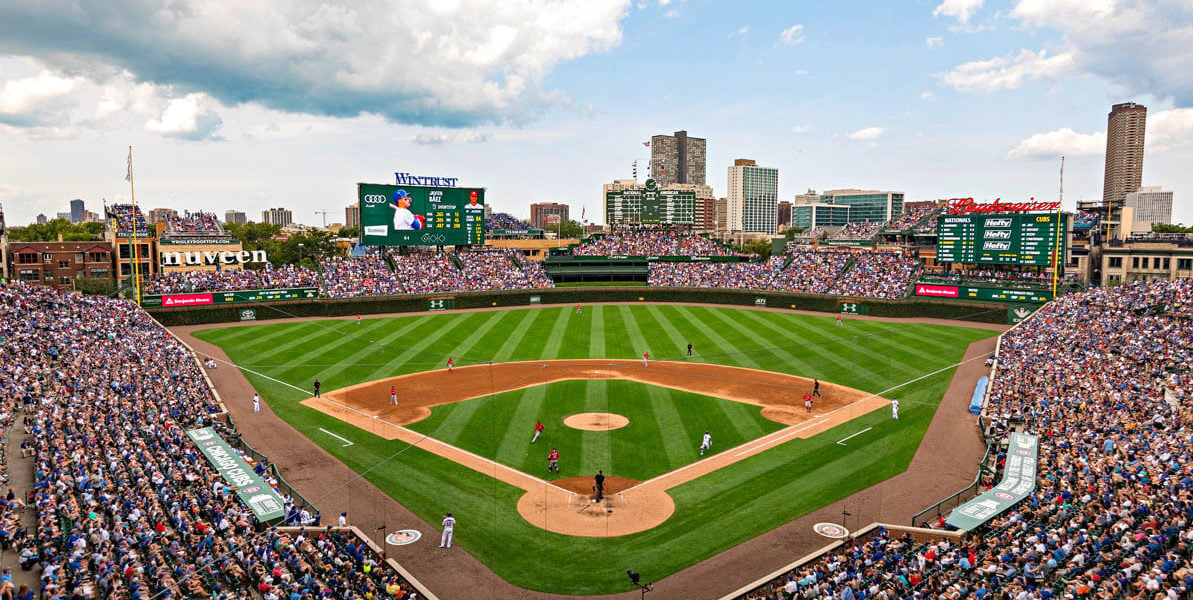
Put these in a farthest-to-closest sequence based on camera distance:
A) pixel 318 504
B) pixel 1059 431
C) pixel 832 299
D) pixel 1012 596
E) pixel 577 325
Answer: pixel 832 299
pixel 577 325
pixel 1059 431
pixel 318 504
pixel 1012 596

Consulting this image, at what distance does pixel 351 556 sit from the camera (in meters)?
16.2

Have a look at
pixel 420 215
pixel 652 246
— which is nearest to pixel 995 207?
pixel 652 246

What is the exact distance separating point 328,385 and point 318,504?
1393cm

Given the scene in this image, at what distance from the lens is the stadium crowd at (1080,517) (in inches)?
537

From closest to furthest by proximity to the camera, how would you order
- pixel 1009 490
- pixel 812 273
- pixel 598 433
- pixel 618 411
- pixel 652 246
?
pixel 1009 490 → pixel 598 433 → pixel 618 411 → pixel 812 273 → pixel 652 246

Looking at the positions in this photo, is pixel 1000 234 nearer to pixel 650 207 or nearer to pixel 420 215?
pixel 650 207

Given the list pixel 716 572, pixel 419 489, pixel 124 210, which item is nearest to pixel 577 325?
pixel 419 489

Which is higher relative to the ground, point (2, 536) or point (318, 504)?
point (2, 536)

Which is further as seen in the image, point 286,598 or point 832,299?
point 832,299

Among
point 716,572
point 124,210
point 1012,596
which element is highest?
point 124,210

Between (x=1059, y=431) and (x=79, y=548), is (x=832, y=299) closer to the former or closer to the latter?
(x=1059, y=431)

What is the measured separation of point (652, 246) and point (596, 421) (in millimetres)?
52009

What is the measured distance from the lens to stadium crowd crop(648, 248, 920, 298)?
5891cm

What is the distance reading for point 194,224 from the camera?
7150 cm
